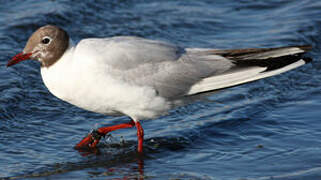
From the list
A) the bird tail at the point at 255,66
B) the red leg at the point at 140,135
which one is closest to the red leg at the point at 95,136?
the red leg at the point at 140,135

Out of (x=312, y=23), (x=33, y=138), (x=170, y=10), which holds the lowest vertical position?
(x=33, y=138)

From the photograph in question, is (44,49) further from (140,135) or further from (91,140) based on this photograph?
(140,135)

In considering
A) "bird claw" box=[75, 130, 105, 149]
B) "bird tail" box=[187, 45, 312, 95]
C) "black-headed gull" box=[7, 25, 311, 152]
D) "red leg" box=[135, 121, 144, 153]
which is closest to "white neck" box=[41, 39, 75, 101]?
"black-headed gull" box=[7, 25, 311, 152]

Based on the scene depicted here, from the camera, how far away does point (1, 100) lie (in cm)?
739

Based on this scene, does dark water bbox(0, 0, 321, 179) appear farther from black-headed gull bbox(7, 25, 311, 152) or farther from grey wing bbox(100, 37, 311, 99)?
grey wing bbox(100, 37, 311, 99)

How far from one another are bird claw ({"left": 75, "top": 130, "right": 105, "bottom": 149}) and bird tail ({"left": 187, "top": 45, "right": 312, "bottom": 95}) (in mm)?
1134

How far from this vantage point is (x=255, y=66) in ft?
20.3

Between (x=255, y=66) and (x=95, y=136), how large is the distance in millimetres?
1930

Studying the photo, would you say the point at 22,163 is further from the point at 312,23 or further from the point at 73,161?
the point at 312,23

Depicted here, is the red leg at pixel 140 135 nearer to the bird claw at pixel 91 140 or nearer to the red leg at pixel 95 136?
the red leg at pixel 95 136

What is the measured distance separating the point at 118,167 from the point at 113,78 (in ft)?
2.97

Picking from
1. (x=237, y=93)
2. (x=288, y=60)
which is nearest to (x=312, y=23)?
(x=237, y=93)

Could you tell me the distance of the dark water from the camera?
5.69 metres

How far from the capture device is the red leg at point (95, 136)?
247 inches
